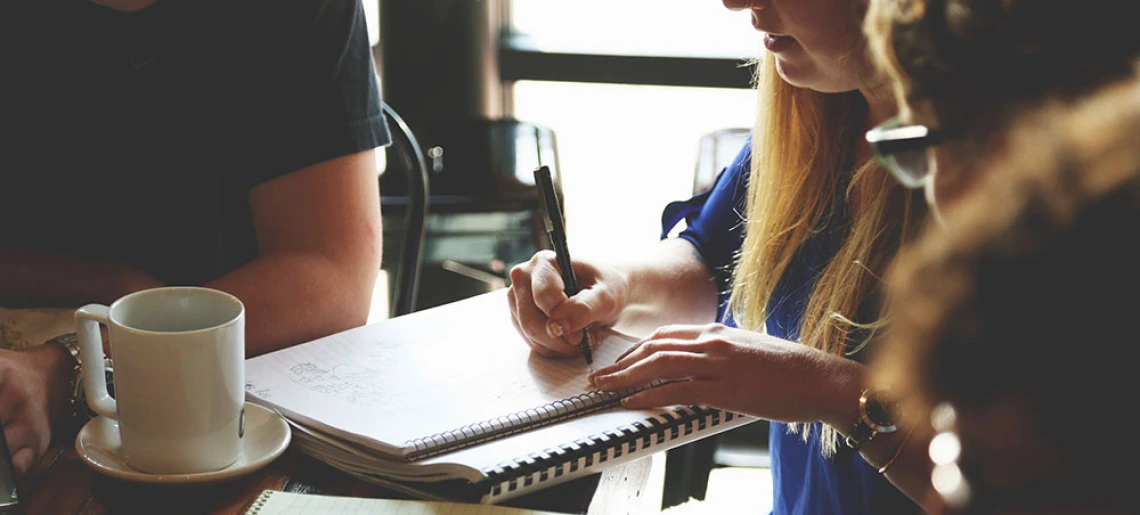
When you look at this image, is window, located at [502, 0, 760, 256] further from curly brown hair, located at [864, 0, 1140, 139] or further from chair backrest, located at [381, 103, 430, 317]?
curly brown hair, located at [864, 0, 1140, 139]

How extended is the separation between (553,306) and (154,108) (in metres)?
0.56

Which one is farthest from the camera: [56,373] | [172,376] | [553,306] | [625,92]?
[625,92]

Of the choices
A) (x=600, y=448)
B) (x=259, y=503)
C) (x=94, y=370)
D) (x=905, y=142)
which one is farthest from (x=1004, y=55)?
(x=94, y=370)

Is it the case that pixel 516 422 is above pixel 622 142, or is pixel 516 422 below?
above

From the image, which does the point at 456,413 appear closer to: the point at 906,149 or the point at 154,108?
the point at 906,149

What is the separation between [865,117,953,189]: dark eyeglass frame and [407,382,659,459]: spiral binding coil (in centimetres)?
39

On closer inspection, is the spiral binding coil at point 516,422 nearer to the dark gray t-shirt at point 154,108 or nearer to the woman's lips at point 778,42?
the woman's lips at point 778,42

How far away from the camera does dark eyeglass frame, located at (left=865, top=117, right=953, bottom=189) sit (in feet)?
1.32

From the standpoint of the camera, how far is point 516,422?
76 cm

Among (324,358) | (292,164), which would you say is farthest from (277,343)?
(292,164)

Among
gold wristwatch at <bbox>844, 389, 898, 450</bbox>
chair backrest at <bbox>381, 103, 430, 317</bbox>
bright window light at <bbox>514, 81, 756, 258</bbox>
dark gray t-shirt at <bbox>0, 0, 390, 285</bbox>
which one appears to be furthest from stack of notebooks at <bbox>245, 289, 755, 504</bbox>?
bright window light at <bbox>514, 81, 756, 258</bbox>

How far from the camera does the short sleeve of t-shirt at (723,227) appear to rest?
1217 millimetres

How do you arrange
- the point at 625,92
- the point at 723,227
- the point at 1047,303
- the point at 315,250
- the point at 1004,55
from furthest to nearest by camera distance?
the point at 625,92, the point at 723,227, the point at 315,250, the point at 1004,55, the point at 1047,303

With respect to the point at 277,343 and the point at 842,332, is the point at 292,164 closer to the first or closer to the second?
the point at 277,343
